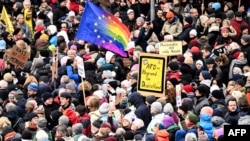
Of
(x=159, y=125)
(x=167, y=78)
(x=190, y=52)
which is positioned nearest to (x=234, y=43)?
(x=190, y=52)

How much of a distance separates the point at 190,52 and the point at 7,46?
5.52m

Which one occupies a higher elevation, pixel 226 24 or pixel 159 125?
pixel 226 24

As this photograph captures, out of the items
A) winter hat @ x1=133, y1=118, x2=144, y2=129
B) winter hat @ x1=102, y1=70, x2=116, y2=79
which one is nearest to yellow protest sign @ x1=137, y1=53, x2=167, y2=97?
winter hat @ x1=133, y1=118, x2=144, y2=129

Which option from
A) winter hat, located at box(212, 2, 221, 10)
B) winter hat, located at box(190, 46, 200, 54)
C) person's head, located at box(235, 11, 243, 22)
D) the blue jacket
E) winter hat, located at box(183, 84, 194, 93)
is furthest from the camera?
winter hat, located at box(212, 2, 221, 10)

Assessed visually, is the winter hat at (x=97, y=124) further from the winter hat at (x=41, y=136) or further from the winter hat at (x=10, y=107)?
the winter hat at (x=10, y=107)

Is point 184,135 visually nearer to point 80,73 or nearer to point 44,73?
point 80,73

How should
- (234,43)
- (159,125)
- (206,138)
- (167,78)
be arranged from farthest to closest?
1. (234,43)
2. (167,78)
3. (159,125)
4. (206,138)

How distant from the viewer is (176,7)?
28922 millimetres

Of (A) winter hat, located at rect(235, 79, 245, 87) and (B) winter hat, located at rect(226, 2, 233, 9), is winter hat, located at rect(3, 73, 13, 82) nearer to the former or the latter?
(A) winter hat, located at rect(235, 79, 245, 87)

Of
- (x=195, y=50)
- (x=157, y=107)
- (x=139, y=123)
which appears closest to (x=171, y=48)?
(x=195, y=50)

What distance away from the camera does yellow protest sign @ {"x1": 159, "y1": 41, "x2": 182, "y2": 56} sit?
75.4 ft

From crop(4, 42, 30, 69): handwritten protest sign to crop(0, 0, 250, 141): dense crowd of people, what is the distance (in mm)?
79

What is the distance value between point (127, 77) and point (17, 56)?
3245 mm

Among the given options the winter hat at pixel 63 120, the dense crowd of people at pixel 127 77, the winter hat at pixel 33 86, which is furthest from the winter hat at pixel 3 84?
the winter hat at pixel 63 120
